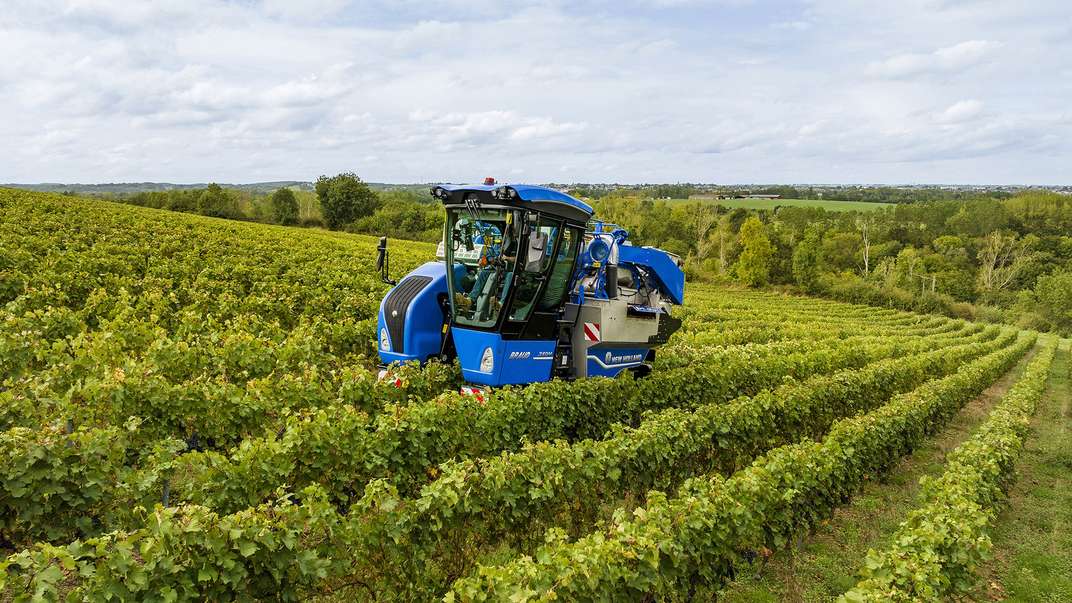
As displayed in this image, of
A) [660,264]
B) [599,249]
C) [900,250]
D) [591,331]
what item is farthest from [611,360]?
[900,250]

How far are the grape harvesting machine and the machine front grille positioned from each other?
2 centimetres

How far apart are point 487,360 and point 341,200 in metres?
69.5

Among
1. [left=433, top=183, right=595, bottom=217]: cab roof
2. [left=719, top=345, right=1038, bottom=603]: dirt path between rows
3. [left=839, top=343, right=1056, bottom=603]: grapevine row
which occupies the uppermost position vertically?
[left=433, top=183, right=595, bottom=217]: cab roof

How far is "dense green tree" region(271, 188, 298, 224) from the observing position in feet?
236

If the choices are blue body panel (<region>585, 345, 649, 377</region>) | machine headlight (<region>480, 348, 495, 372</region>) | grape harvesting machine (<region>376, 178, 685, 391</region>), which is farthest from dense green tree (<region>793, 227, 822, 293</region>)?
machine headlight (<region>480, 348, 495, 372</region>)

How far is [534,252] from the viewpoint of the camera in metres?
9.55

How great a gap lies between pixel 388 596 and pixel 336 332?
27.5 feet

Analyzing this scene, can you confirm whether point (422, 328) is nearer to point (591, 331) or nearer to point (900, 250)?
point (591, 331)

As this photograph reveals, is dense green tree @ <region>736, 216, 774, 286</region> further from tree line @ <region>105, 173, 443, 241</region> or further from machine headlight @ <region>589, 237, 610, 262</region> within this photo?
machine headlight @ <region>589, 237, 610, 262</region>

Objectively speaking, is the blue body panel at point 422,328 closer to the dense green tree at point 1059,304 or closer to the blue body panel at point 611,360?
the blue body panel at point 611,360

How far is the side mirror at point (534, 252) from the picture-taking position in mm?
9477

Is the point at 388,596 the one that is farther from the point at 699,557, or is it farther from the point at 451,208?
the point at 451,208

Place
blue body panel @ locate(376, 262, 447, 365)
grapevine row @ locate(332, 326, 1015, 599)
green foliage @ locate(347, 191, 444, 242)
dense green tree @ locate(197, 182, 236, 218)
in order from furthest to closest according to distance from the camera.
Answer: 1. green foliage @ locate(347, 191, 444, 242)
2. dense green tree @ locate(197, 182, 236, 218)
3. blue body panel @ locate(376, 262, 447, 365)
4. grapevine row @ locate(332, 326, 1015, 599)

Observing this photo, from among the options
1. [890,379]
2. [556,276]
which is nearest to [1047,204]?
[890,379]
